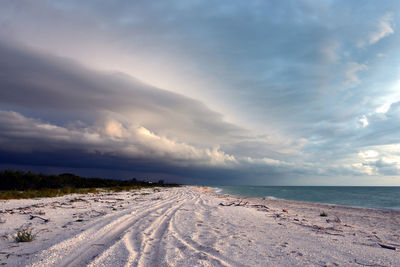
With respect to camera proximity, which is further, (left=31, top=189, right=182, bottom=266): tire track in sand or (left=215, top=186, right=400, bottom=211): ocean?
(left=215, top=186, right=400, bottom=211): ocean

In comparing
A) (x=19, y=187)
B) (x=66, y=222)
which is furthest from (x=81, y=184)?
(x=66, y=222)

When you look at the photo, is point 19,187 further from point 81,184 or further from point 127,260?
point 127,260

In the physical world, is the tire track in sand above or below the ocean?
above

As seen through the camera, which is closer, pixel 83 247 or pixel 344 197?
pixel 83 247

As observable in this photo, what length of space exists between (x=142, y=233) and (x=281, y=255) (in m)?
4.25

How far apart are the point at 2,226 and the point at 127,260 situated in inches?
264

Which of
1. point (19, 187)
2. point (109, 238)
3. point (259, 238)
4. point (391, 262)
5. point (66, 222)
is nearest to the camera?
point (391, 262)

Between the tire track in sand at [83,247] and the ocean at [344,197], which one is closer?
the tire track in sand at [83,247]

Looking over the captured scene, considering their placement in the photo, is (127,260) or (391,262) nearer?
(127,260)

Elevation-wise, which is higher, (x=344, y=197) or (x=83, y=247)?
(x=83, y=247)

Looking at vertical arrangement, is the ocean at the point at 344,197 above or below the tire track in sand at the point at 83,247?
below

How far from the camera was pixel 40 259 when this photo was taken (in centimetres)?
484

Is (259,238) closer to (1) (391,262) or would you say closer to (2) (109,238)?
(1) (391,262)

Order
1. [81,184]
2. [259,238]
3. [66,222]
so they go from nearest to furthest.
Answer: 1. [259,238]
2. [66,222]
3. [81,184]
